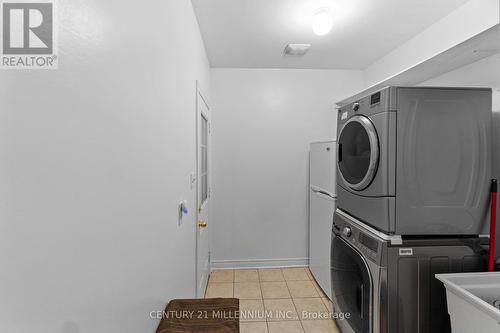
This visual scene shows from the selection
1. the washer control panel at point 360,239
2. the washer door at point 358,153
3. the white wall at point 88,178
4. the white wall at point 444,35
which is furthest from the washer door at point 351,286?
the white wall at point 444,35

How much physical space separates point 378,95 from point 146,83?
1.27 meters

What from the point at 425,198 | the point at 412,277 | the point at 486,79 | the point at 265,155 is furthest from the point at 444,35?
the point at 265,155

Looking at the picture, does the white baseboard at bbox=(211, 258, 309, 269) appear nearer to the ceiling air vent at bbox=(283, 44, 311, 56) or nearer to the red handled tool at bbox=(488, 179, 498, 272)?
the red handled tool at bbox=(488, 179, 498, 272)

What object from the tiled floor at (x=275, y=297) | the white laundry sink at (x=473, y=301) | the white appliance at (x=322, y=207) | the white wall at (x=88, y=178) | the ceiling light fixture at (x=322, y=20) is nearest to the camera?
the white wall at (x=88, y=178)

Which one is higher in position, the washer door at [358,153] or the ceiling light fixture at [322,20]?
the ceiling light fixture at [322,20]

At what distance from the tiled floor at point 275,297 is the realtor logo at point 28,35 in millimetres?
2295

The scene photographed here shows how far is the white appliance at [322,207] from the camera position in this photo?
2.46 m

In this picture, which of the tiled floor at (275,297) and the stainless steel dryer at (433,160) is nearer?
the stainless steel dryer at (433,160)

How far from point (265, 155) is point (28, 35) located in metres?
2.88

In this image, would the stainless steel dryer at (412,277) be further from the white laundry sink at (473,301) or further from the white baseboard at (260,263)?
the white baseboard at (260,263)

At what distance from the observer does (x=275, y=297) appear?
2635mm

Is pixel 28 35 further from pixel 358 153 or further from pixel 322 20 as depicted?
pixel 322 20

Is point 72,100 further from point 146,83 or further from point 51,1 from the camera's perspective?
point 146,83

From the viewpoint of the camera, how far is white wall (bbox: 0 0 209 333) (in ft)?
1.46
